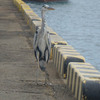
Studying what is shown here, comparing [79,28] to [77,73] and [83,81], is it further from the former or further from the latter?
[83,81]

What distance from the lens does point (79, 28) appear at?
180 ft

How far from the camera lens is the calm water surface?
36.9 meters

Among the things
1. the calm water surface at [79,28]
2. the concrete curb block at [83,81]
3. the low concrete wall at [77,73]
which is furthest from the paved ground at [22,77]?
the calm water surface at [79,28]

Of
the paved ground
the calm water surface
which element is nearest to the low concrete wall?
the paved ground

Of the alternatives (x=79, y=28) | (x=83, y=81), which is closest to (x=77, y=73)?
(x=83, y=81)

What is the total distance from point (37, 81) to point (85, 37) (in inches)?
1408

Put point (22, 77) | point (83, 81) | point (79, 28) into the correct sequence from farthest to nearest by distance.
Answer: point (79, 28) < point (22, 77) < point (83, 81)

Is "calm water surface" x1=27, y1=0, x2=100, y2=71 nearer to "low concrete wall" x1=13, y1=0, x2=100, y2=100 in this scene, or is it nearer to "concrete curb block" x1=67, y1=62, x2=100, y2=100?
"low concrete wall" x1=13, y1=0, x2=100, y2=100

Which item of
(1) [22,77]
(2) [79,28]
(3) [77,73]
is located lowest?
(2) [79,28]

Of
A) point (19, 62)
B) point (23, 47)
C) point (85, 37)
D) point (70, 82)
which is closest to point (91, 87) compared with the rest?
point (70, 82)

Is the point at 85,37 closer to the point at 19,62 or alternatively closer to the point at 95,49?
the point at 95,49

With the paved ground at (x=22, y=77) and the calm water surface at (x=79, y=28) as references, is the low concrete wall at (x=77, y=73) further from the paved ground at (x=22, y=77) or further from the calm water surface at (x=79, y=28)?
the calm water surface at (x=79, y=28)

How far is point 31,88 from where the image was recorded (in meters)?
9.63

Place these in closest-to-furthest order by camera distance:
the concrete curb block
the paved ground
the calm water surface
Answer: the concrete curb block < the paved ground < the calm water surface
